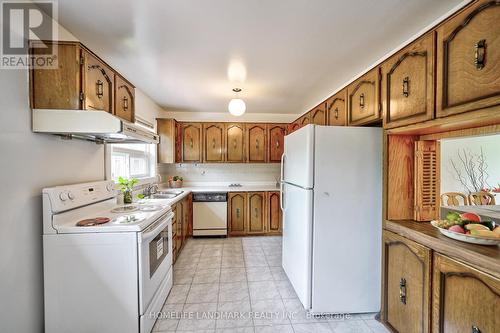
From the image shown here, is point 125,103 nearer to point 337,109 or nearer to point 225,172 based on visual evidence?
point 337,109

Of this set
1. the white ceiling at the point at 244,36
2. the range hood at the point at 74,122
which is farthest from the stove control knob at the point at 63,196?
the white ceiling at the point at 244,36

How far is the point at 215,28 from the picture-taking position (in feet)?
5.23

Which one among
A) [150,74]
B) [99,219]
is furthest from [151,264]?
[150,74]

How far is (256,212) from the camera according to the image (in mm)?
3977

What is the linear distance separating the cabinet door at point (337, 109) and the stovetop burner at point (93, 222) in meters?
2.37

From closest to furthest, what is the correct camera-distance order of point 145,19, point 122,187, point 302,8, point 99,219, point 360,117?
point 302,8 → point 145,19 → point 99,219 → point 360,117 → point 122,187

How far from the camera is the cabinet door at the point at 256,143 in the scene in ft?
13.9

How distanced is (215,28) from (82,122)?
1.15 meters

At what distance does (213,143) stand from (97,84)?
101 inches

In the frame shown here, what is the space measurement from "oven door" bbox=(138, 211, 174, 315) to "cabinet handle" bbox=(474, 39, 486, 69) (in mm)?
2198

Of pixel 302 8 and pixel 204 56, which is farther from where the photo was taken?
pixel 204 56

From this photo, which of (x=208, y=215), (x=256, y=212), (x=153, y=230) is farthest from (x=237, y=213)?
(x=153, y=230)

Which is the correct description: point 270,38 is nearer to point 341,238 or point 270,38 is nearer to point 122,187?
point 341,238

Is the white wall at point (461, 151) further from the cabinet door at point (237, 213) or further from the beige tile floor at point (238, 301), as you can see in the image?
the cabinet door at point (237, 213)
